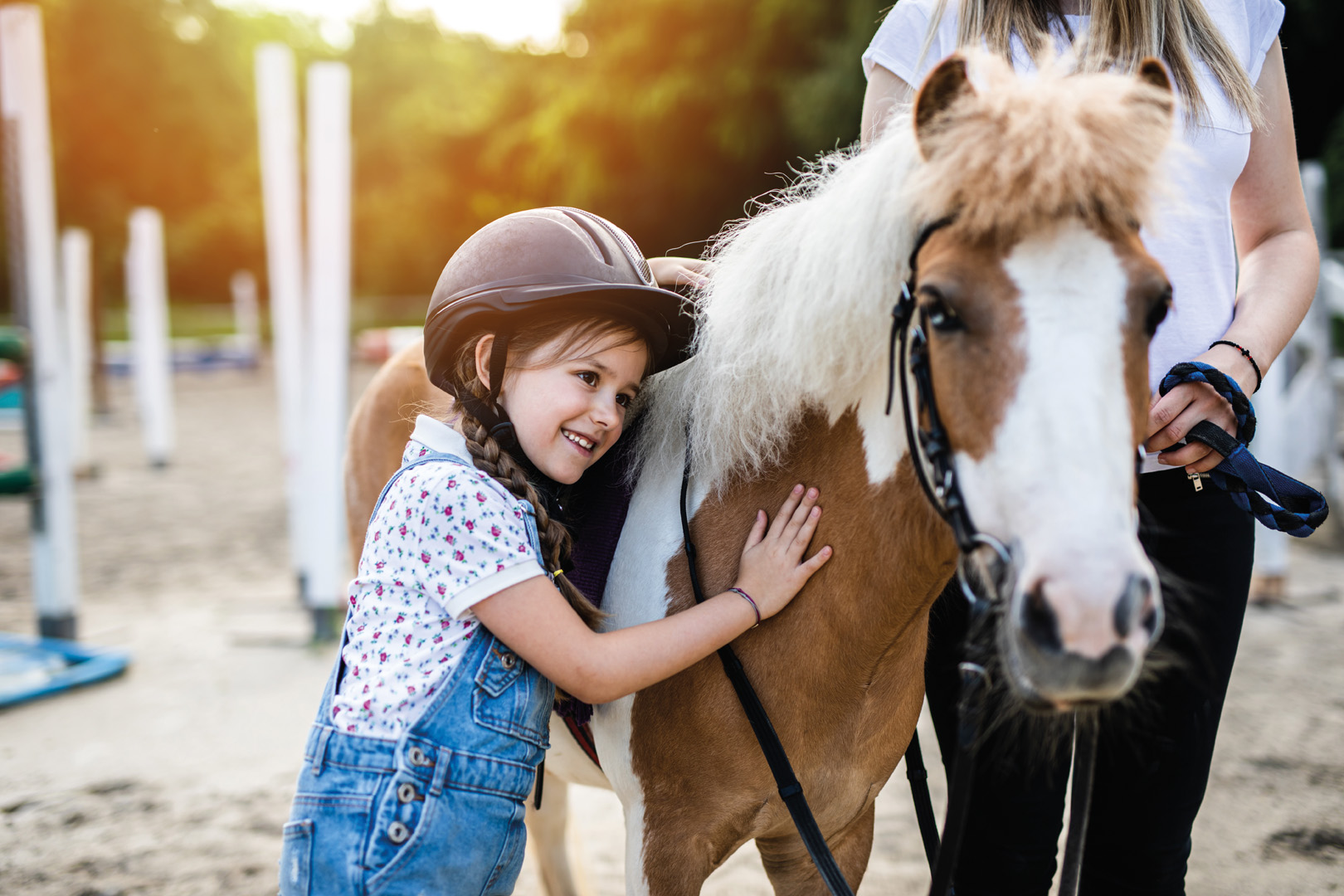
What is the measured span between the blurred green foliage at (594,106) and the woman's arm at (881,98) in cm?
590

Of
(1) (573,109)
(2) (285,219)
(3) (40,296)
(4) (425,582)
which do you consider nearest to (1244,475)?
(4) (425,582)

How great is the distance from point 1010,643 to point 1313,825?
2.73 metres

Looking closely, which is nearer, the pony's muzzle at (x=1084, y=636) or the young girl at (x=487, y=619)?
the pony's muzzle at (x=1084, y=636)

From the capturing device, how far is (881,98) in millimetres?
1496

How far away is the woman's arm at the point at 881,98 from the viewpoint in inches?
58.1

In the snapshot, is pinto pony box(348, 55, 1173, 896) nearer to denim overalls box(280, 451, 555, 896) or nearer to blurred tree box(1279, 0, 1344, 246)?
denim overalls box(280, 451, 555, 896)

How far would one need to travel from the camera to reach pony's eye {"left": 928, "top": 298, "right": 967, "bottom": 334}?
1.04 metres

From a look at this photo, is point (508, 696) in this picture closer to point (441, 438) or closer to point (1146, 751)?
point (441, 438)

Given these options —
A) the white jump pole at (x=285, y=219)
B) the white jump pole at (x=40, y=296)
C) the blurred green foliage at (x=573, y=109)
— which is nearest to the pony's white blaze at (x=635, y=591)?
the white jump pole at (x=285, y=219)

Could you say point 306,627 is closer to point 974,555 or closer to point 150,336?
point 974,555

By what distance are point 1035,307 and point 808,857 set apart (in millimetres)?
1134

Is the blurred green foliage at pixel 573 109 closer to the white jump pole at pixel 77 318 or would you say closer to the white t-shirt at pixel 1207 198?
the white jump pole at pixel 77 318

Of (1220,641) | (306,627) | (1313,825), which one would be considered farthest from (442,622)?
(306,627)

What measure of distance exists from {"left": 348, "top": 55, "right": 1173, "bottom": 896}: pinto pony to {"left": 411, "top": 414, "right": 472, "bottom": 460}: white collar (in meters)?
0.34
